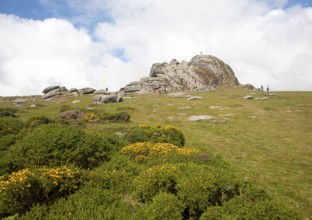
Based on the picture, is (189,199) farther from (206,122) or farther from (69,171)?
(206,122)

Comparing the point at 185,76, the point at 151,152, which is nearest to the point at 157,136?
the point at 151,152

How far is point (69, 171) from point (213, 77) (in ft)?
318

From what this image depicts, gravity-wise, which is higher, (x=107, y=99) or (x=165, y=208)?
(x=107, y=99)

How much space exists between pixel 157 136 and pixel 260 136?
15986mm

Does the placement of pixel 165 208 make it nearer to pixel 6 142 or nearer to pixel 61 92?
pixel 6 142

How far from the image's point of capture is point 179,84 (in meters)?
93.5

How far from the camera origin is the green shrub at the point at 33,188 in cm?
1010

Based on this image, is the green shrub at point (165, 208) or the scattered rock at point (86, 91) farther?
the scattered rock at point (86, 91)

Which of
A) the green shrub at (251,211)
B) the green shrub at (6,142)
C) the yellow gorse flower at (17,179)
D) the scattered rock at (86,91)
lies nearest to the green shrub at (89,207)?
the yellow gorse flower at (17,179)

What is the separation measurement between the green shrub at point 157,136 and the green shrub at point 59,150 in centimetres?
485

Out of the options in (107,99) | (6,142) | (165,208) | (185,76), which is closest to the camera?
(165,208)

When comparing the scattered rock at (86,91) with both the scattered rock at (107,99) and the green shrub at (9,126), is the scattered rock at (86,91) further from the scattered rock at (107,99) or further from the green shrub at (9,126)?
the green shrub at (9,126)

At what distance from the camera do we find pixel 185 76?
96812 mm

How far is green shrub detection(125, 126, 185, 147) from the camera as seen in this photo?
2189 cm
